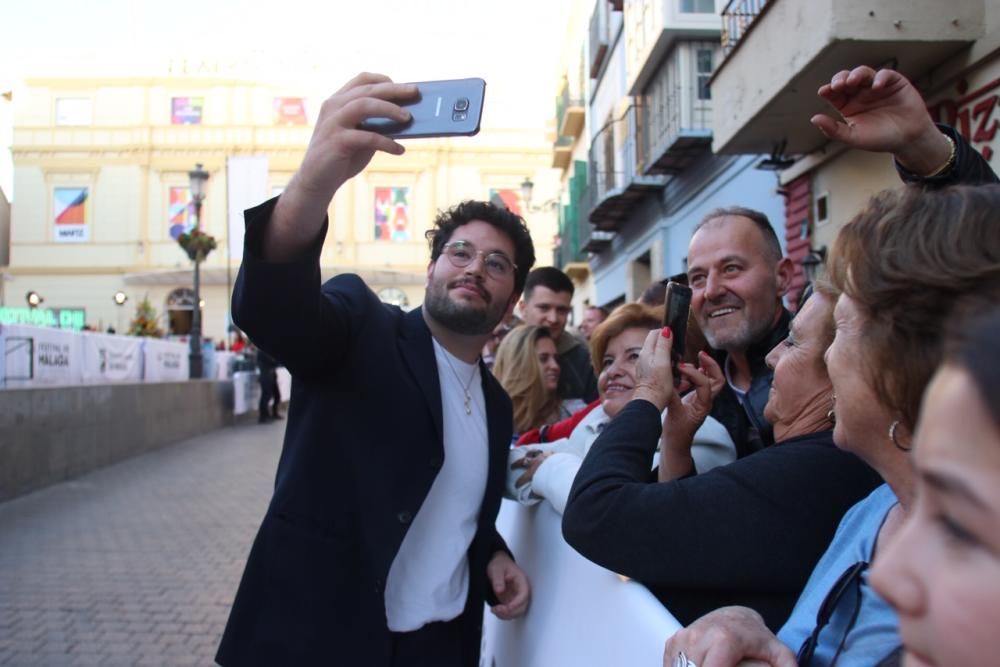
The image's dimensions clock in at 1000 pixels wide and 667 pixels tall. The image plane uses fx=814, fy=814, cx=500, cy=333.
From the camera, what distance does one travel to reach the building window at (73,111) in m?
38.7

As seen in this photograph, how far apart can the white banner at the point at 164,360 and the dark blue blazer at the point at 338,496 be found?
13.7 metres

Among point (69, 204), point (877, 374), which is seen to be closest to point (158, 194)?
point (69, 204)

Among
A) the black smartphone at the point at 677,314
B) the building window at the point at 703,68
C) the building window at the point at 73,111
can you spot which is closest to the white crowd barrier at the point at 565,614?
the black smartphone at the point at 677,314

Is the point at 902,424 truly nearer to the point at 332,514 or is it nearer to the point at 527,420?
the point at 332,514

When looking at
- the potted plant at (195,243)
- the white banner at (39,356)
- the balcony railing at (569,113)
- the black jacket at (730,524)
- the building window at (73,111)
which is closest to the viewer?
the black jacket at (730,524)

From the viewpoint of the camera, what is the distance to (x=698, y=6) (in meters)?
11.3

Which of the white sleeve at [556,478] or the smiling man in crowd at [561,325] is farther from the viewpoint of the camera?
the smiling man in crowd at [561,325]

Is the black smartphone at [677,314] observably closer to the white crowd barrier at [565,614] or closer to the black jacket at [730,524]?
the black jacket at [730,524]

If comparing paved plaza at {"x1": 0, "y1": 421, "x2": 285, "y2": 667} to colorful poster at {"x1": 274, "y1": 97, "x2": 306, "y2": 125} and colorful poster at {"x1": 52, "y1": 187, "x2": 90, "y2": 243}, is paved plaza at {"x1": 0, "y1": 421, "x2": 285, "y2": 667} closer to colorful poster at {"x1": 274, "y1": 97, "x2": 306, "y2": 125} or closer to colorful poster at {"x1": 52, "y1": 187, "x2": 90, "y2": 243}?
colorful poster at {"x1": 274, "y1": 97, "x2": 306, "y2": 125}

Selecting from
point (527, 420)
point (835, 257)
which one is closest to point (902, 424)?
point (835, 257)

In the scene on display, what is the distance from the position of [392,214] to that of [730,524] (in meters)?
38.4

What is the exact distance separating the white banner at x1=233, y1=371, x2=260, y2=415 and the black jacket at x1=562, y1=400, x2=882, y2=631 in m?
18.1

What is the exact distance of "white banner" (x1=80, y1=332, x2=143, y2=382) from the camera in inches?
465

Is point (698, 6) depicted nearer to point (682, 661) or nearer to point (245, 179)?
point (245, 179)
